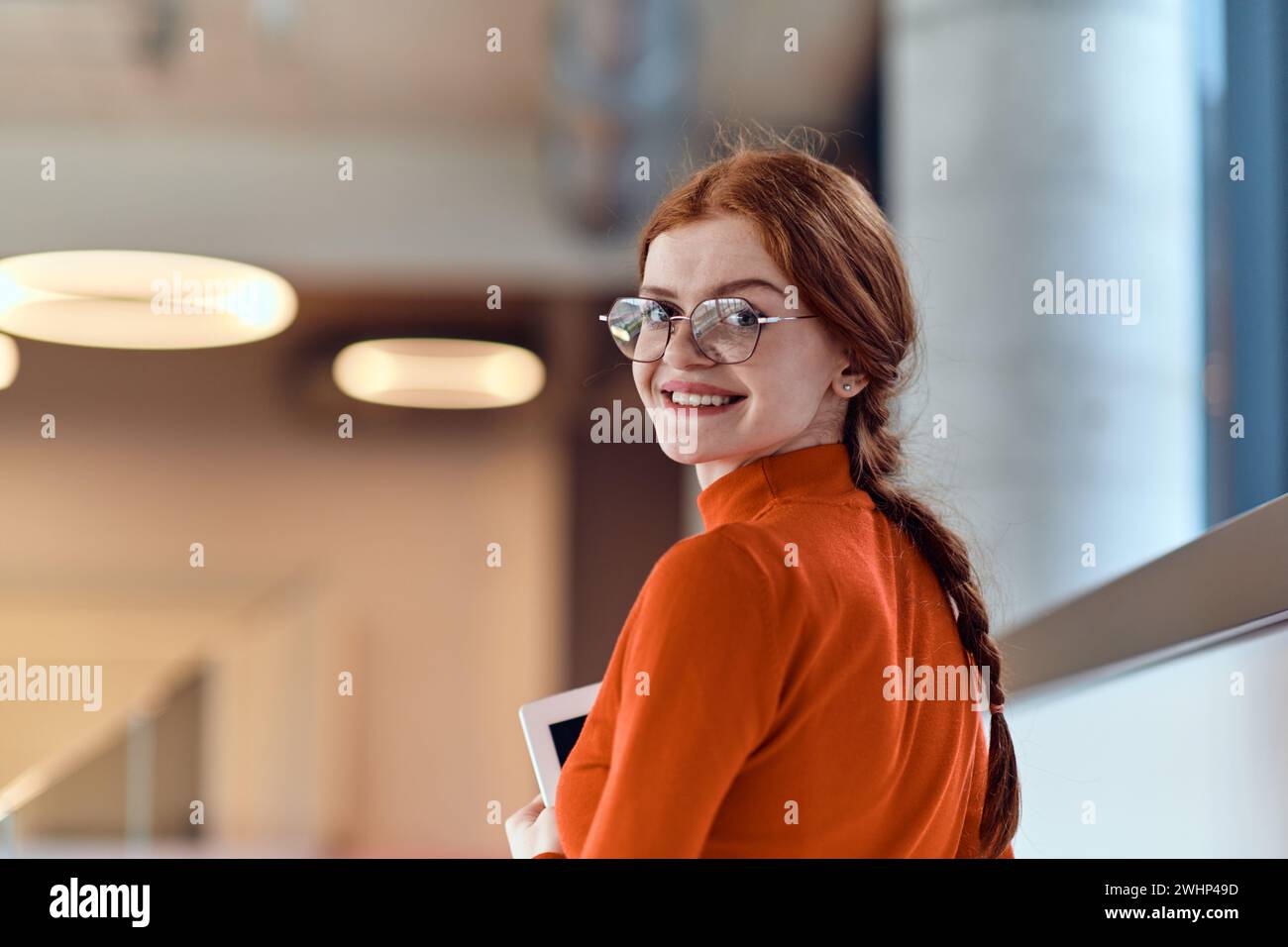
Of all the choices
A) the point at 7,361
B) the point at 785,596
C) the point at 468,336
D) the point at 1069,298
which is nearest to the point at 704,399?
the point at 785,596

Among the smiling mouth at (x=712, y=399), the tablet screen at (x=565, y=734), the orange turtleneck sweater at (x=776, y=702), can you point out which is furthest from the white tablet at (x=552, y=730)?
the smiling mouth at (x=712, y=399)

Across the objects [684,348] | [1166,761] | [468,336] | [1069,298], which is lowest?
[1166,761]

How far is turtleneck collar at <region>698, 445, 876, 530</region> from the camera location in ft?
3.35

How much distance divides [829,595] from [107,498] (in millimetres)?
6596

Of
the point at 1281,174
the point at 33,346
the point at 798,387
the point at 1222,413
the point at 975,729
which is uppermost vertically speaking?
the point at 33,346

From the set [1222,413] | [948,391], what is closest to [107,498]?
[948,391]

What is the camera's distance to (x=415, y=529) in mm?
7160

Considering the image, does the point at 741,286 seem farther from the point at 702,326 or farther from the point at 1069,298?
the point at 1069,298

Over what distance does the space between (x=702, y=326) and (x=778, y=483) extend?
0.43 ft

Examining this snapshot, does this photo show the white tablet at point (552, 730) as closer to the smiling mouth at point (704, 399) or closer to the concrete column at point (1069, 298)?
the smiling mouth at point (704, 399)

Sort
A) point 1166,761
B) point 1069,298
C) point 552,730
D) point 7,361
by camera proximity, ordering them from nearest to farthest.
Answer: point 552,730, point 1166,761, point 1069,298, point 7,361

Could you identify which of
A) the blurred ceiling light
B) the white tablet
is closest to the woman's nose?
the white tablet

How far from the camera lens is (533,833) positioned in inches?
40.5

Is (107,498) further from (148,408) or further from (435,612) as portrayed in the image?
(435,612)
